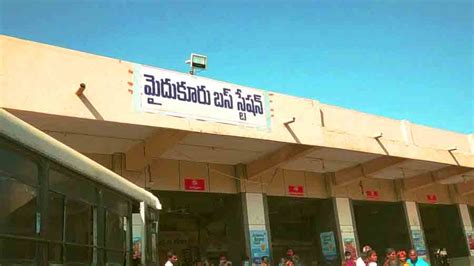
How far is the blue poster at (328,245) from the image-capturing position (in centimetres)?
Result: 1914

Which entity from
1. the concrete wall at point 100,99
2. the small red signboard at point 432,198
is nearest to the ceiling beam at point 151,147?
the concrete wall at point 100,99

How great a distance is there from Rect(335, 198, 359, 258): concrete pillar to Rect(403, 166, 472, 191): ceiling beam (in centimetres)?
415

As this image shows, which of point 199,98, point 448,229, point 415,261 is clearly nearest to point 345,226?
point 448,229

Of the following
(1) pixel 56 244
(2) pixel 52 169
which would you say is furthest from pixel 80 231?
(2) pixel 52 169

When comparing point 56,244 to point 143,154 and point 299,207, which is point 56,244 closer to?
point 143,154

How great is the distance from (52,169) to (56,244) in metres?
0.72

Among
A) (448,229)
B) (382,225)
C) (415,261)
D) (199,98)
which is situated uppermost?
(199,98)

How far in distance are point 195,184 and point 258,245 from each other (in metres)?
2.98

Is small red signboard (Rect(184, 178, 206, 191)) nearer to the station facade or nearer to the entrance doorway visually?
the station facade

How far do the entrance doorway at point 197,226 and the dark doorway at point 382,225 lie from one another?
21.1 ft

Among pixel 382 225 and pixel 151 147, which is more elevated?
pixel 151 147

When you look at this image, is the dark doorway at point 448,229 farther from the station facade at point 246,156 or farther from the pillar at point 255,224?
the pillar at point 255,224

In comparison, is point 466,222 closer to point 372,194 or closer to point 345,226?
point 372,194

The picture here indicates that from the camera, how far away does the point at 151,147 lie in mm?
13742
